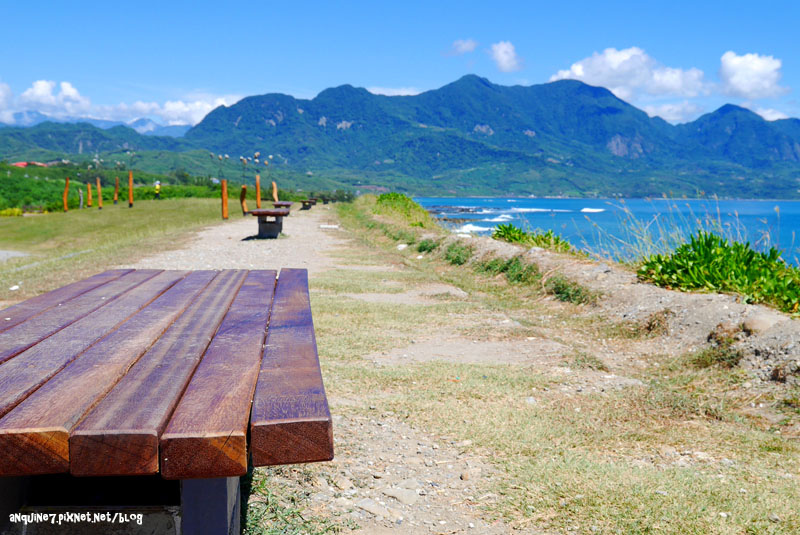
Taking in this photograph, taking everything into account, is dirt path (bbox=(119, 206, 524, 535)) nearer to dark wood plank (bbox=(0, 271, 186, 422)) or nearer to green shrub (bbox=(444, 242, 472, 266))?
dark wood plank (bbox=(0, 271, 186, 422))

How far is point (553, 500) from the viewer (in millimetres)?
2670

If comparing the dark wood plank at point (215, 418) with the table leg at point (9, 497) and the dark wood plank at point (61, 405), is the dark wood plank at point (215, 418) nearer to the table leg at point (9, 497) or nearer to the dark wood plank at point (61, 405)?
the dark wood plank at point (61, 405)

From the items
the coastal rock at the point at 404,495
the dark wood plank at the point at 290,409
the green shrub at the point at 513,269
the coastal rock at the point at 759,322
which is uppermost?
the dark wood plank at the point at 290,409

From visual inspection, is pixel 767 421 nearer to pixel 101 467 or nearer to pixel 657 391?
pixel 657 391

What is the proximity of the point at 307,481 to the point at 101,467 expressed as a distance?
1.60 metres

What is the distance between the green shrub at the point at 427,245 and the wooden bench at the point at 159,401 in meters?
10.3

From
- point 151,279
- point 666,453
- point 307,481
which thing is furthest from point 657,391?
point 151,279

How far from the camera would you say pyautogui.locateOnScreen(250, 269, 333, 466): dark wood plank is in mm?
1474

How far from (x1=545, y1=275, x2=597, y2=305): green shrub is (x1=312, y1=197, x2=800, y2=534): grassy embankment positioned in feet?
1.08

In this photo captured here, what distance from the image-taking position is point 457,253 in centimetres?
1155

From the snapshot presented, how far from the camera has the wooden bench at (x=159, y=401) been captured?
4.58 ft

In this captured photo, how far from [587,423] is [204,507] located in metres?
2.59

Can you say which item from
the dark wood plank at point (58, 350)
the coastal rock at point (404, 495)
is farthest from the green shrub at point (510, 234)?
the dark wood plank at point (58, 350)

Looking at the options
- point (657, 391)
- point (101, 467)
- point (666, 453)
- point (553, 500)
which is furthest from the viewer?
point (657, 391)
